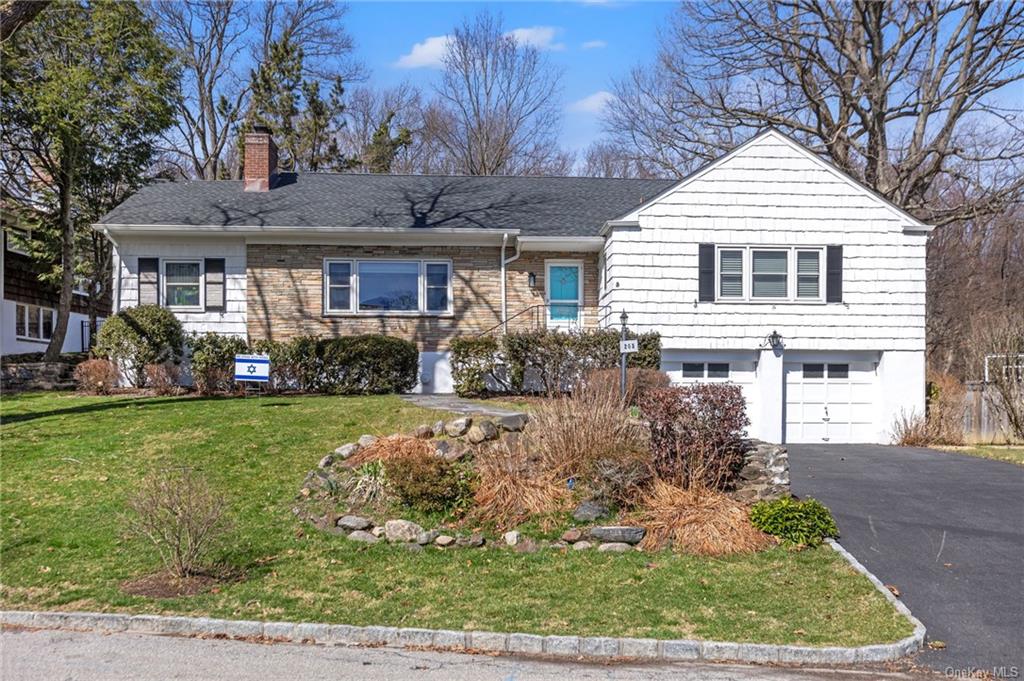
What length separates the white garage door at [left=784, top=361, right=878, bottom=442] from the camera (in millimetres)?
17453

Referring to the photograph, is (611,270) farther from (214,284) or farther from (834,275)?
(214,284)

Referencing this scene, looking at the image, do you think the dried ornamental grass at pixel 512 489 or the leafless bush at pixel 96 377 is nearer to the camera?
the dried ornamental grass at pixel 512 489

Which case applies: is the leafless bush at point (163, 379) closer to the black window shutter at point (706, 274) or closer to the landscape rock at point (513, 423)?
the landscape rock at point (513, 423)

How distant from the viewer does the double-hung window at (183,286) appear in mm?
18516

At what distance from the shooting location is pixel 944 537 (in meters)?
9.00

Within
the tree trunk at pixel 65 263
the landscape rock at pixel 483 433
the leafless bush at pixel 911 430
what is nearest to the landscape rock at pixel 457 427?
the landscape rock at pixel 483 433

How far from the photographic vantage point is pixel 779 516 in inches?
347

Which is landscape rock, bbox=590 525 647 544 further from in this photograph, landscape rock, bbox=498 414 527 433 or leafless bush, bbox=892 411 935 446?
leafless bush, bbox=892 411 935 446

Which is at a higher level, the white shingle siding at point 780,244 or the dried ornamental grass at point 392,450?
the white shingle siding at point 780,244

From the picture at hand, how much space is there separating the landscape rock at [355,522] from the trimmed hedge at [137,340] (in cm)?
1000

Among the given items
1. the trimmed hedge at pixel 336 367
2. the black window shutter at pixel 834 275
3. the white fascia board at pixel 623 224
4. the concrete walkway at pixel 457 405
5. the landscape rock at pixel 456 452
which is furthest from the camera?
the black window shutter at pixel 834 275

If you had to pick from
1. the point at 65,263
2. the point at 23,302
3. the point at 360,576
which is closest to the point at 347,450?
the point at 360,576

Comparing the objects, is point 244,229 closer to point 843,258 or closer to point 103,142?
point 103,142

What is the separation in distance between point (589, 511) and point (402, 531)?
215 cm
